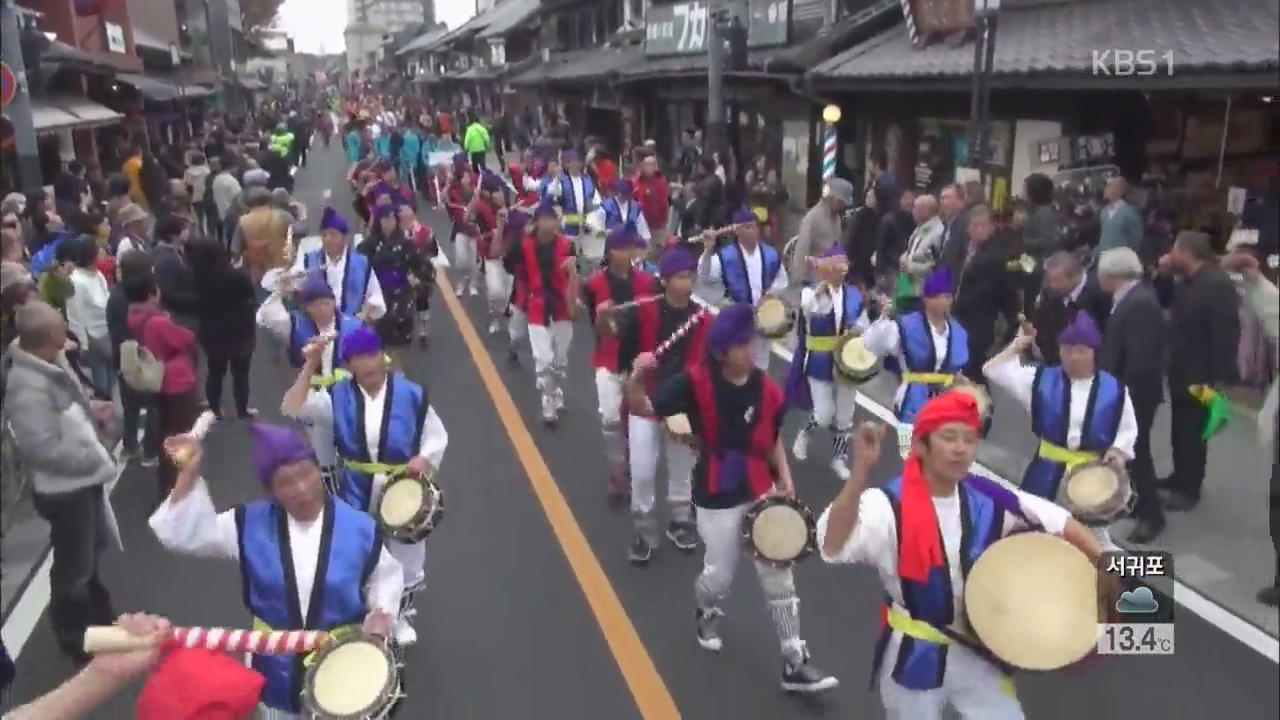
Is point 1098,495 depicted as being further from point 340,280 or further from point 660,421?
point 340,280

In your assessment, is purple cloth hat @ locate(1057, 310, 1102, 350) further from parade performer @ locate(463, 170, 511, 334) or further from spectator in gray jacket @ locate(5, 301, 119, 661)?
parade performer @ locate(463, 170, 511, 334)

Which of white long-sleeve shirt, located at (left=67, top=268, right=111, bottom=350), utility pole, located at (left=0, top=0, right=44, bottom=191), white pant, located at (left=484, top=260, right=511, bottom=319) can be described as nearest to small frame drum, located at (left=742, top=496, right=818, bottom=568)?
white long-sleeve shirt, located at (left=67, top=268, right=111, bottom=350)

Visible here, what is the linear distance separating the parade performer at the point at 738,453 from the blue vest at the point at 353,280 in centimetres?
345

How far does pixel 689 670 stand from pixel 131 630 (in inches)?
109

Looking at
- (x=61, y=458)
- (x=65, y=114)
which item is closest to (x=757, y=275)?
(x=61, y=458)

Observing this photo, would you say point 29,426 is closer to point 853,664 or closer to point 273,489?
point 273,489

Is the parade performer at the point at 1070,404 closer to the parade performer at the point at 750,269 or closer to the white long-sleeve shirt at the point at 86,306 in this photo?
the parade performer at the point at 750,269

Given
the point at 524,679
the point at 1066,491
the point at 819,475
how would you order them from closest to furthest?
1. the point at 1066,491
2. the point at 524,679
3. the point at 819,475

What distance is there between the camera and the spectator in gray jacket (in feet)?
15.4

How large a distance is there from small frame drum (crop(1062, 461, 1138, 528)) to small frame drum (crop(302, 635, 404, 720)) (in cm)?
265

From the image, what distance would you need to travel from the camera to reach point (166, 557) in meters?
6.23

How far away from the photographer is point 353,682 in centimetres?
308

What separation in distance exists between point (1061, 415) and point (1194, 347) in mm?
658

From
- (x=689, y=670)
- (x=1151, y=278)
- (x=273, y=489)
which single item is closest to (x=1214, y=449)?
(x=1151, y=278)
